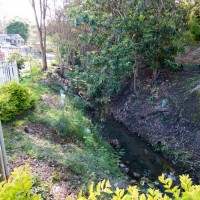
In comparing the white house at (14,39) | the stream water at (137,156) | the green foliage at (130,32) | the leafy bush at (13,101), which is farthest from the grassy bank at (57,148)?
the white house at (14,39)

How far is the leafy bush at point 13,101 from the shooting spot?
18.6ft

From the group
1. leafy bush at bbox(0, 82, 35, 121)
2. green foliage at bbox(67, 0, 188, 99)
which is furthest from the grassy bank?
green foliage at bbox(67, 0, 188, 99)

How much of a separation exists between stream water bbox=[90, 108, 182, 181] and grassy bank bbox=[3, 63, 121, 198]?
51 cm

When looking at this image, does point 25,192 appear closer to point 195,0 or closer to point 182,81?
point 182,81

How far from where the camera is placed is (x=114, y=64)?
8.24 meters

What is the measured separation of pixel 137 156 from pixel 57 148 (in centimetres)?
257

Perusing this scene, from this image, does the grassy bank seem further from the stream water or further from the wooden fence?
the wooden fence

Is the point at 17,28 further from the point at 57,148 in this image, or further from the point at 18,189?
the point at 18,189

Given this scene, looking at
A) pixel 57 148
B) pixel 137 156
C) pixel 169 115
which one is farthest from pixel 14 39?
pixel 57 148

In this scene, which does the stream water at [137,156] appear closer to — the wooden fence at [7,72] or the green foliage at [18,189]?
the wooden fence at [7,72]

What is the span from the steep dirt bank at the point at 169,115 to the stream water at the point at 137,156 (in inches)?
9.9

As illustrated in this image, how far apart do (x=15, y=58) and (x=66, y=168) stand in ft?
32.1

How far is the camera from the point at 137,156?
252 inches

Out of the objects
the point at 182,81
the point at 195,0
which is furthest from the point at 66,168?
the point at 195,0
